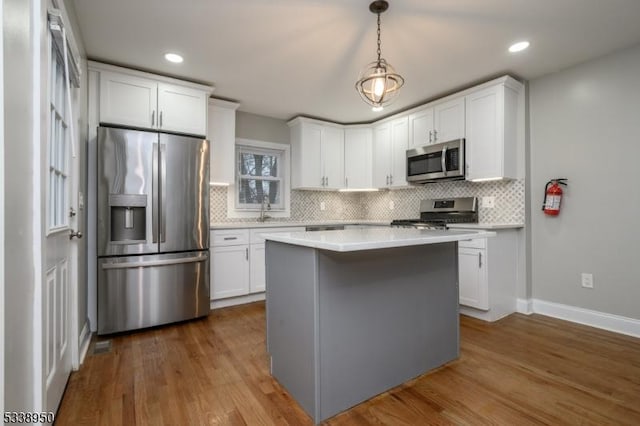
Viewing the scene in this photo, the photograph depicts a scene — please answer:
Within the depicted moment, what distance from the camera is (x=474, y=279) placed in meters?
3.05

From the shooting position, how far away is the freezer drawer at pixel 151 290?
268cm

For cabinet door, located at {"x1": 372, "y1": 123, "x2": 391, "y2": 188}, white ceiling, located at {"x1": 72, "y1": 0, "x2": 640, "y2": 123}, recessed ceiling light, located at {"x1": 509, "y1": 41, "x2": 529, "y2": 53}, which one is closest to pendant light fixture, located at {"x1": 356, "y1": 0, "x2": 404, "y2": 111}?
white ceiling, located at {"x1": 72, "y1": 0, "x2": 640, "y2": 123}

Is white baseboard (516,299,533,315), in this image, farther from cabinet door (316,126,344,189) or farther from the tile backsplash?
cabinet door (316,126,344,189)

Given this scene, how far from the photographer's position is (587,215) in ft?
9.45

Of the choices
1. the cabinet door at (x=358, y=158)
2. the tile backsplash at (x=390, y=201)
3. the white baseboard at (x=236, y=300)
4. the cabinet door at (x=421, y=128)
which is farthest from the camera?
the cabinet door at (x=358, y=158)

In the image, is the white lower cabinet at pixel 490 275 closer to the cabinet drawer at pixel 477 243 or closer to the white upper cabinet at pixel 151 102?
the cabinet drawer at pixel 477 243

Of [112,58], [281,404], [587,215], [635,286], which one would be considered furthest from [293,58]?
[635,286]

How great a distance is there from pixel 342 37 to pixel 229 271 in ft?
8.49

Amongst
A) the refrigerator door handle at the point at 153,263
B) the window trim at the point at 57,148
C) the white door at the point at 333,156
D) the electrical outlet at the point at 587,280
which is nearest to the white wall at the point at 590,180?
the electrical outlet at the point at 587,280

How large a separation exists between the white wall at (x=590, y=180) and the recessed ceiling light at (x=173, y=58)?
3.54 metres

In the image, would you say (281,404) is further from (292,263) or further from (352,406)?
(292,263)

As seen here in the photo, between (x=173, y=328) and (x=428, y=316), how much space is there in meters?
2.29

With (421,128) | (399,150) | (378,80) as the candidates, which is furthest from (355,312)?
(399,150)

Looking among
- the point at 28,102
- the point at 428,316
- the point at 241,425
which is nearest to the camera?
the point at 28,102
